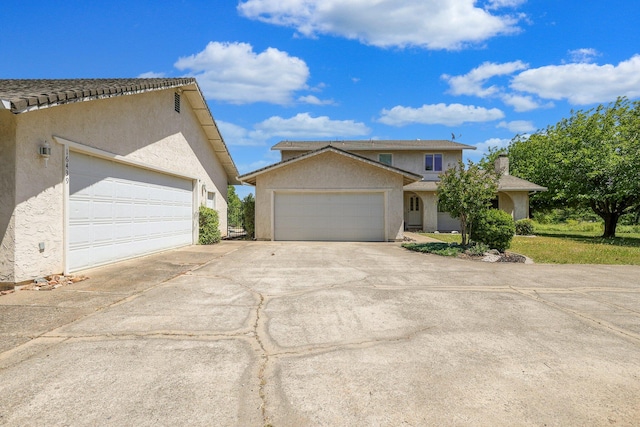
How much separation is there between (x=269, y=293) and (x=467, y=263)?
6524 mm

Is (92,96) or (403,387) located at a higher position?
(92,96)

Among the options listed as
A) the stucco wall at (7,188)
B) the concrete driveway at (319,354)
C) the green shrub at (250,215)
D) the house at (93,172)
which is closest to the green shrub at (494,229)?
the concrete driveway at (319,354)

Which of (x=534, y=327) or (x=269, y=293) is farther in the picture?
(x=269, y=293)

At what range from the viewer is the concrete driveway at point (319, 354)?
262 centimetres

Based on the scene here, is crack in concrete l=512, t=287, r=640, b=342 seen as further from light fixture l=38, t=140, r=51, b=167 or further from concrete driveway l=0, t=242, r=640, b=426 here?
light fixture l=38, t=140, r=51, b=167

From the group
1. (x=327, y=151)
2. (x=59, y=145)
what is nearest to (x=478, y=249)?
(x=327, y=151)

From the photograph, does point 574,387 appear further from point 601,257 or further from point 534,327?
point 601,257

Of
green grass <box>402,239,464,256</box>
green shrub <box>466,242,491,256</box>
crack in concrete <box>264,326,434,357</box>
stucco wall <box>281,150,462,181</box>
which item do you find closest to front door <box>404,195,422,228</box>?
stucco wall <box>281,150,462,181</box>

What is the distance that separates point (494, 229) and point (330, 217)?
715cm

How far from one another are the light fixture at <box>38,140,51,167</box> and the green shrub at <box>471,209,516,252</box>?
1224cm

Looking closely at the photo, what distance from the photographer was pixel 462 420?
8.27 feet

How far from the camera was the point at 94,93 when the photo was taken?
709cm

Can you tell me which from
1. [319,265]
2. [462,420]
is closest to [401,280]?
[319,265]

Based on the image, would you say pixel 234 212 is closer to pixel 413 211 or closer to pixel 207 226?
pixel 207 226
